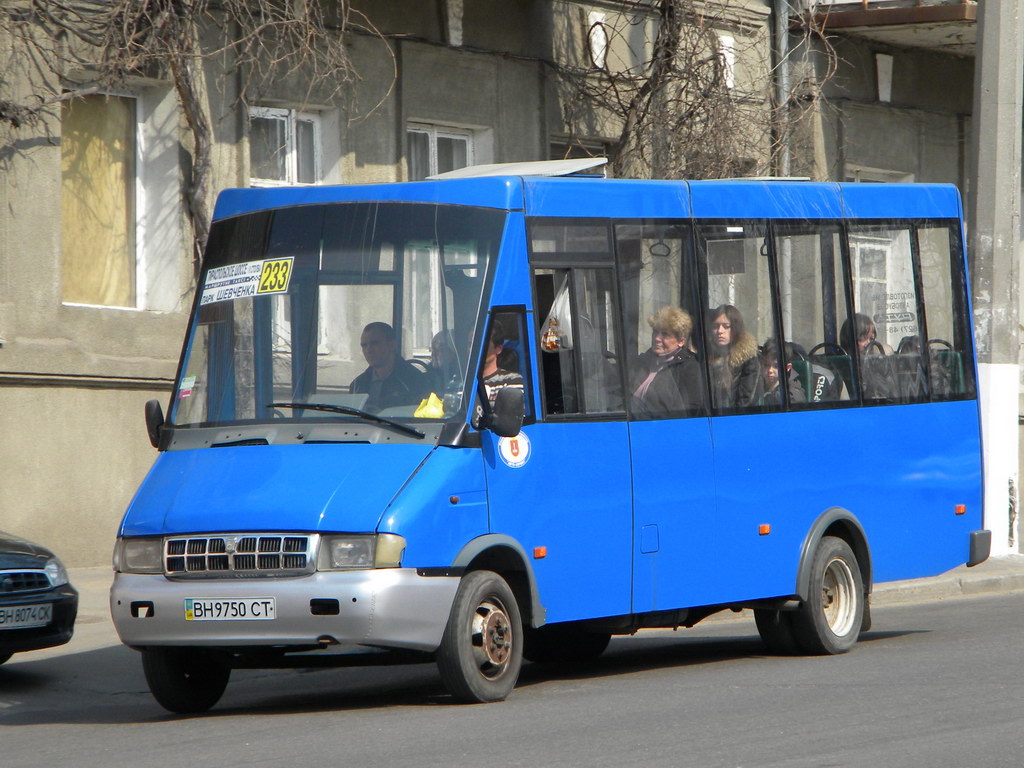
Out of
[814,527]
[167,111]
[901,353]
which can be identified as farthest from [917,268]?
[167,111]

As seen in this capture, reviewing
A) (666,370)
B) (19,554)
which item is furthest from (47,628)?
(666,370)

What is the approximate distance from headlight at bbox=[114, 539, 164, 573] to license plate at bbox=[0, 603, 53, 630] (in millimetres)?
1707

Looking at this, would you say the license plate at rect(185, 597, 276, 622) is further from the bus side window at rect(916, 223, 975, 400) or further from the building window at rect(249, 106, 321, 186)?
the building window at rect(249, 106, 321, 186)

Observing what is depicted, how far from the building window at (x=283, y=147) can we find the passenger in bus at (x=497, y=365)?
343 inches

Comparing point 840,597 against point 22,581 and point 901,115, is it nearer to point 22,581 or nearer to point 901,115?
point 22,581

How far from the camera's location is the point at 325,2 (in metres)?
17.3

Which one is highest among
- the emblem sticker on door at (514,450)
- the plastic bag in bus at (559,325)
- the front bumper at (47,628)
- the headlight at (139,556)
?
the plastic bag in bus at (559,325)

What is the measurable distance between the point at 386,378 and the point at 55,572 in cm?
301

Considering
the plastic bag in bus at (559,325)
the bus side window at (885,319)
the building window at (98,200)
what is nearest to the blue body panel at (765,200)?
the bus side window at (885,319)

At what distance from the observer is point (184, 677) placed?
28.5ft

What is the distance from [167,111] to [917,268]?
7821 millimetres

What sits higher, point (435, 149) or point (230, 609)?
point (435, 149)

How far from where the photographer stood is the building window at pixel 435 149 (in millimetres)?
18594

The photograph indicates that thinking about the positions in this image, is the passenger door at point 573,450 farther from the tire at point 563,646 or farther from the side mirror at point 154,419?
the side mirror at point 154,419
